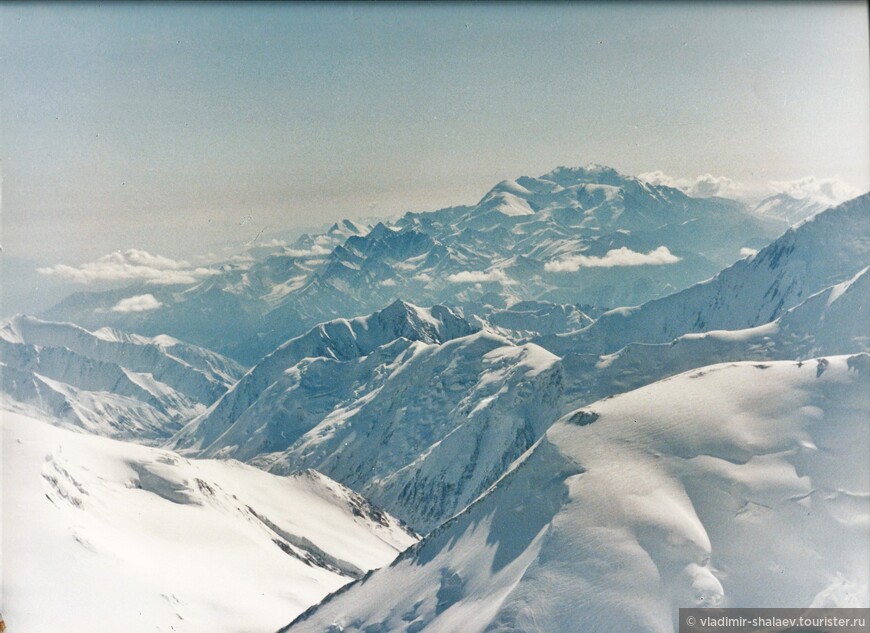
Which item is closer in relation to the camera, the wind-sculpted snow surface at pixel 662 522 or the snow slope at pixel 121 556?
the wind-sculpted snow surface at pixel 662 522

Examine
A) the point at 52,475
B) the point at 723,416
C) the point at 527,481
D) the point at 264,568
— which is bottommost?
the point at 264,568

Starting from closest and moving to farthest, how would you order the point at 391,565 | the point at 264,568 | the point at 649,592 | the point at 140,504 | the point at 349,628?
the point at 649,592 < the point at 349,628 < the point at 391,565 < the point at 264,568 < the point at 140,504

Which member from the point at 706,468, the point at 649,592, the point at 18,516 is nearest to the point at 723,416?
the point at 706,468

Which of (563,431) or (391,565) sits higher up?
(563,431)

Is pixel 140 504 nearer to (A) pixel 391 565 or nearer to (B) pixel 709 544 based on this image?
(A) pixel 391 565

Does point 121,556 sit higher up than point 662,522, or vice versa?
point 662,522
